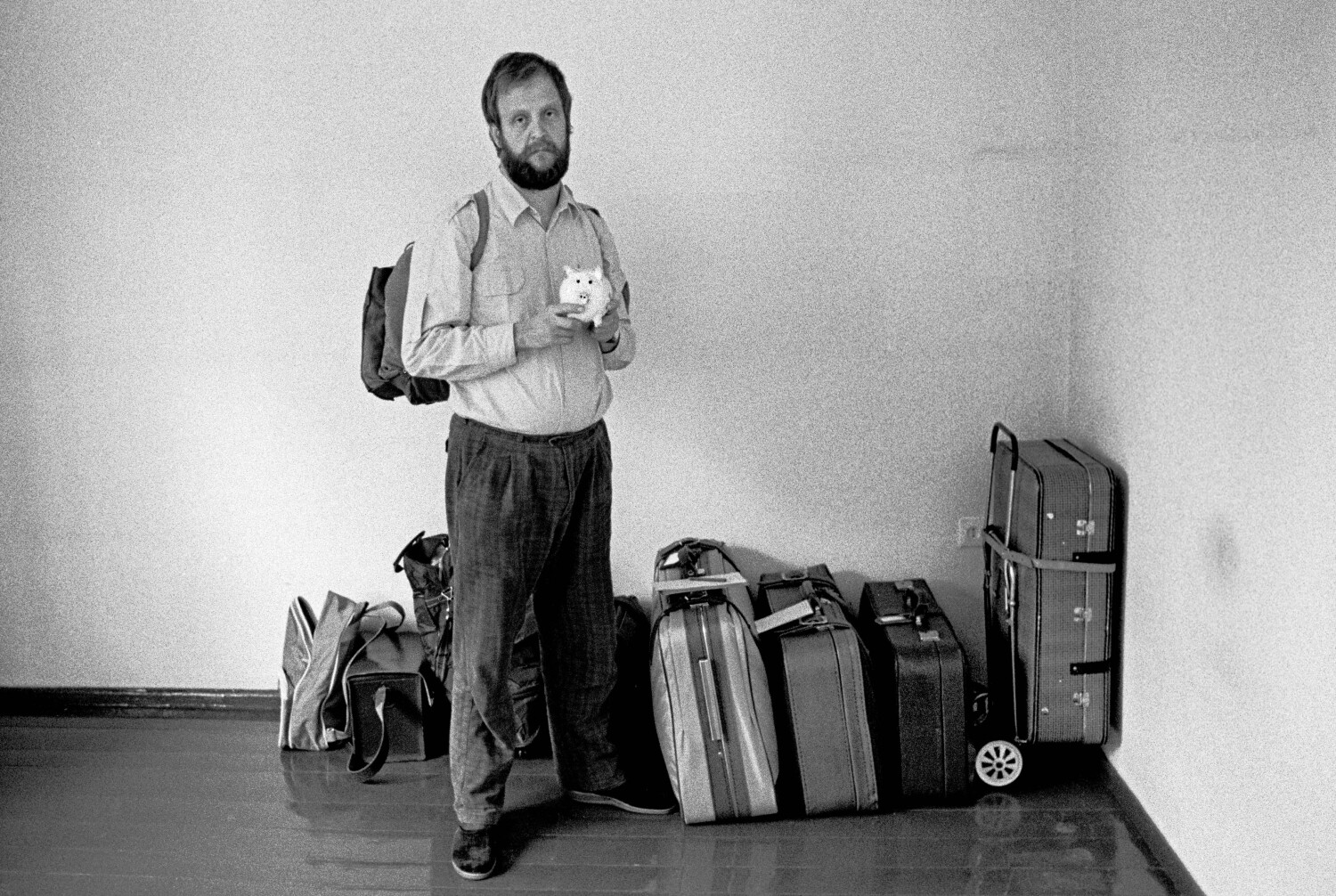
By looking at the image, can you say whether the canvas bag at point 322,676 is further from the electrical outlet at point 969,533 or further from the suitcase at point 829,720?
the electrical outlet at point 969,533

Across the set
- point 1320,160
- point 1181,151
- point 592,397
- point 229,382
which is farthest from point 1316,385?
point 229,382

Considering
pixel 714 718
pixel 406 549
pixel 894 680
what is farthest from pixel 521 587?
pixel 894 680

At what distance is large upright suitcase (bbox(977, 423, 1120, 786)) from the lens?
2.90 metres

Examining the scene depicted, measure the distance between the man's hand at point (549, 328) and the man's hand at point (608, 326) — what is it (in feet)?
0.25

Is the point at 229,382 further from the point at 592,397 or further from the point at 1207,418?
the point at 1207,418

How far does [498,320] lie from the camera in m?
2.68

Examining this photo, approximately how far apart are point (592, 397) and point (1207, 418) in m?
1.25

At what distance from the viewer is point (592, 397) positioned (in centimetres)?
273

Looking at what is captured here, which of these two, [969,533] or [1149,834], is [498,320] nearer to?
[969,533]

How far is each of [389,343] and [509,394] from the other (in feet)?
1.61

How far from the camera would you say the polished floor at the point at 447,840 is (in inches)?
106

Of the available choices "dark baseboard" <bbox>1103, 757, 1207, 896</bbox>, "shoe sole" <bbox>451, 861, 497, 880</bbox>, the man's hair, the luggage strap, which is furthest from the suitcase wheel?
the man's hair

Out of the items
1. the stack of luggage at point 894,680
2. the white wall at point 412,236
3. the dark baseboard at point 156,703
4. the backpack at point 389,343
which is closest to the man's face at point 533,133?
the backpack at point 389,343

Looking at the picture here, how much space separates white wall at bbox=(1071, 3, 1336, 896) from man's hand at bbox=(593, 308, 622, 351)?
1.17 metres
